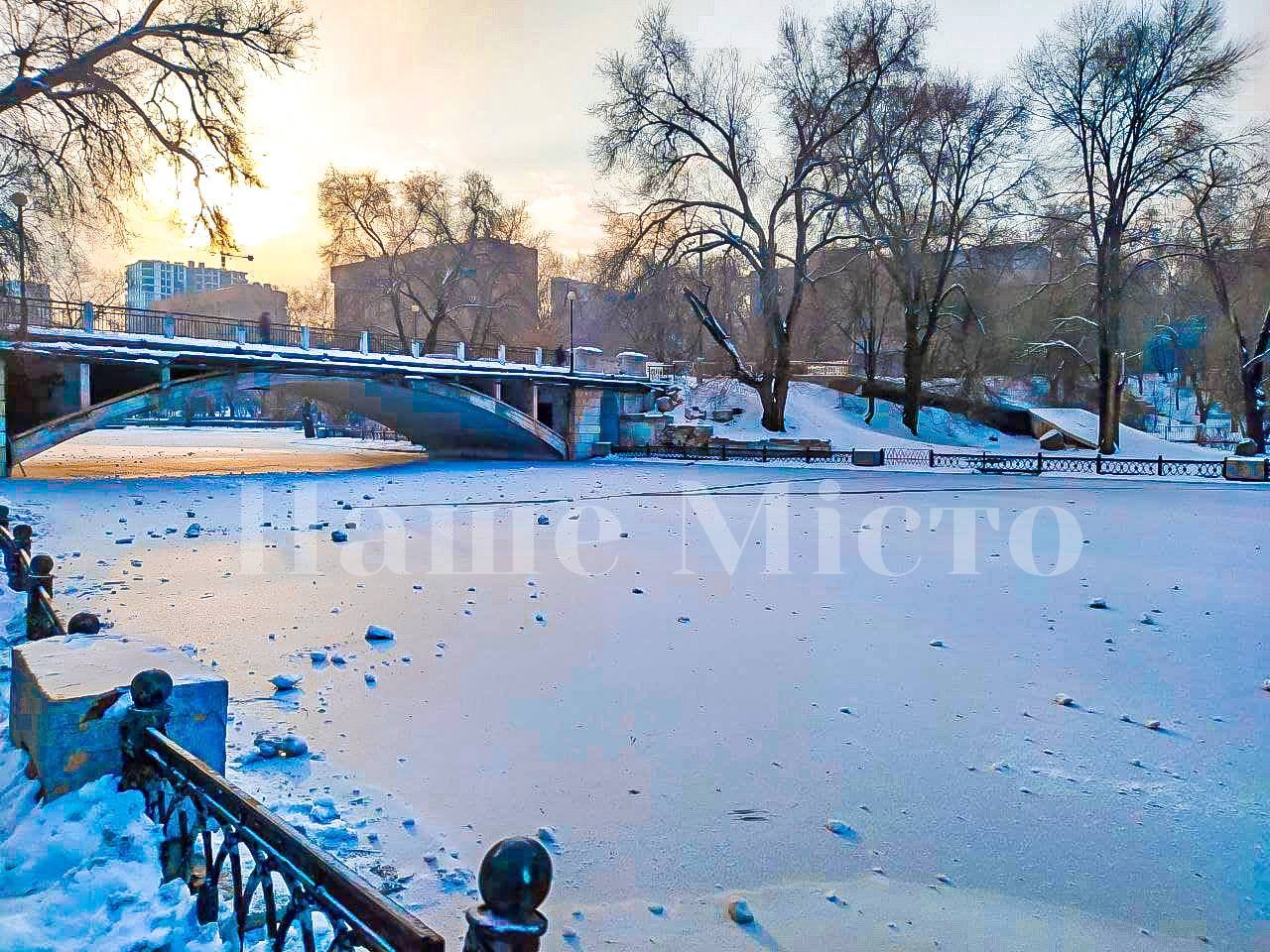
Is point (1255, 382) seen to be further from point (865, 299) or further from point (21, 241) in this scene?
point (21, 241)

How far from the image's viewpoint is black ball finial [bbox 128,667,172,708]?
9.52ft

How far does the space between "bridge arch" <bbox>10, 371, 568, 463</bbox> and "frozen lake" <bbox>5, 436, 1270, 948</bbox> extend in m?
11.2

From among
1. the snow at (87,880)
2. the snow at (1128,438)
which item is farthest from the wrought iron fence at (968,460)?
the snow at (87,880)

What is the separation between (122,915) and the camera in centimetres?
261

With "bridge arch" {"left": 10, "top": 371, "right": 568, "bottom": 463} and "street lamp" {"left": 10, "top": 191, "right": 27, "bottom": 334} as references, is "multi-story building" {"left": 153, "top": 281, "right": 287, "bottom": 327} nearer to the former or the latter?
"bridge arch" {"left": 10, "top": 371, "right": 568, "bottom": 463}

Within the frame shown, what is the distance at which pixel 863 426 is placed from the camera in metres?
37.9

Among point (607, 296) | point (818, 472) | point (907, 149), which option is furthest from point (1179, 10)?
point (607, 296)

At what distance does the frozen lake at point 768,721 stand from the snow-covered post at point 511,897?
4.95ft

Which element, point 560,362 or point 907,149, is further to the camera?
point 560,362

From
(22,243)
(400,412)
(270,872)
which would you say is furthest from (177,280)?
(270,872)

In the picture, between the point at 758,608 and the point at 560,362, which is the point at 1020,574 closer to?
the point at 758,608

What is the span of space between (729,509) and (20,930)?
1416cm

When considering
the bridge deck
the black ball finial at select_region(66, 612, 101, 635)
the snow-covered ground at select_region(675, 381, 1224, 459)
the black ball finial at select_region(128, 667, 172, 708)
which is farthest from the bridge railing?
the black ball finial at select_region(128, 667, 172, 708)

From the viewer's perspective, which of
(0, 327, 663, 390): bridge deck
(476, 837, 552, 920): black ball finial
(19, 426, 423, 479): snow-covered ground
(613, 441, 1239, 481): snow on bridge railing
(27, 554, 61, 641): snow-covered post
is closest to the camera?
(476, 837, 552, 920): black ball finial
